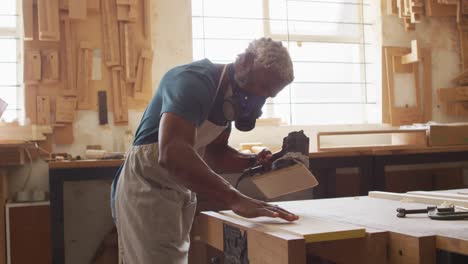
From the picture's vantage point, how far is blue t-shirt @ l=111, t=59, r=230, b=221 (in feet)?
5.36

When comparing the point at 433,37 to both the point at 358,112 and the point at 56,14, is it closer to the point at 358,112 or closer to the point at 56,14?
the point at 358,112

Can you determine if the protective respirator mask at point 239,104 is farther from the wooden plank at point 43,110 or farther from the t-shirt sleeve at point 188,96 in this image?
the wooden plank at point 43,110

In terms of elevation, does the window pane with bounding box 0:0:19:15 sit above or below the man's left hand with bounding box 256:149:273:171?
above

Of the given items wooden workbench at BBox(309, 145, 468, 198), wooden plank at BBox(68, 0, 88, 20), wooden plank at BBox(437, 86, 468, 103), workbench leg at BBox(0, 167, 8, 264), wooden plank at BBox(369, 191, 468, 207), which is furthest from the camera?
wooden plank at BBox(437, 86, 468, 103)

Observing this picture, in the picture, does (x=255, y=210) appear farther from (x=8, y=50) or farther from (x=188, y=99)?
Answer: (x=8, y=50)

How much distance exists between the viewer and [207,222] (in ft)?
5.63

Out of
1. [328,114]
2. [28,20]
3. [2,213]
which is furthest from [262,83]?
[328,114]

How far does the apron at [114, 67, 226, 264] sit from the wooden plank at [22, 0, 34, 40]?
7.90ft

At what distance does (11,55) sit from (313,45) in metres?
2.59

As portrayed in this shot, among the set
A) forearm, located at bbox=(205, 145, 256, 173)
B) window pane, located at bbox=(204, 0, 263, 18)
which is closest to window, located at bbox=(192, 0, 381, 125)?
window pane, located at bbox=(204, 0, 263, 18)

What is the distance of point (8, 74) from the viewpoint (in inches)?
164

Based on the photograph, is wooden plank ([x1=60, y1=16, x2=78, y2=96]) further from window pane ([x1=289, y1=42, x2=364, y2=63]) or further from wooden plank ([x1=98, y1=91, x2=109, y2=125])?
window pane ([x1=289, y1=42, x2=364, y2=63])

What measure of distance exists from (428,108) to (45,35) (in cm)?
337

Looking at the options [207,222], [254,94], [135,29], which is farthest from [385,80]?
[207,222]
